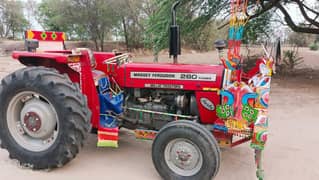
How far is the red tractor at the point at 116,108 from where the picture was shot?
2939 mm

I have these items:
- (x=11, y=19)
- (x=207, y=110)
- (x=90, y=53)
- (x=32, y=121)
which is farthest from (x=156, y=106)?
(x=11, y=19)

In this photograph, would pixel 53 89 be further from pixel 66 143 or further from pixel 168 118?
pixel 168 118

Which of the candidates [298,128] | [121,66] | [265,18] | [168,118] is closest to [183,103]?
[168,118]

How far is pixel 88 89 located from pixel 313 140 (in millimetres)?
2964

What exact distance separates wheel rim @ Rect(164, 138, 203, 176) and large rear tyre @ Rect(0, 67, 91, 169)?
86 centimetres

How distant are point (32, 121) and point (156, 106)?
130cm

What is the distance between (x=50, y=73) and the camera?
312 cm

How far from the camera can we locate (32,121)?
331 cm

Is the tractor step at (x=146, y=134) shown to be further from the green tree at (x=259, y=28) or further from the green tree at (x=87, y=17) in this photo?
the green tree at (x=87, y=17)

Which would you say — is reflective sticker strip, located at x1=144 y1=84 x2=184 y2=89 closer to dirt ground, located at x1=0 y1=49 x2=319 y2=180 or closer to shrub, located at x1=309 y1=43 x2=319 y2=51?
dirt ground, located at x1=0 y1=49 x2=319 y2=180

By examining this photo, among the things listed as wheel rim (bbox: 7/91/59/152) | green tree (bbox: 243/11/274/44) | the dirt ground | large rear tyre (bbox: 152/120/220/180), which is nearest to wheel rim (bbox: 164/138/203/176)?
large rear tyre (bbox: 152/120/220/180)

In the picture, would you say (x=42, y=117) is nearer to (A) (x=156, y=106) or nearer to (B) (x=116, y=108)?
(B) (x=116, y=108)

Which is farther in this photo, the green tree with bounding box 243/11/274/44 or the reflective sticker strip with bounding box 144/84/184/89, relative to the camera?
the green tree with bounding box 243/11/274/44

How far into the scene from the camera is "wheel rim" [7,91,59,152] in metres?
3.25
